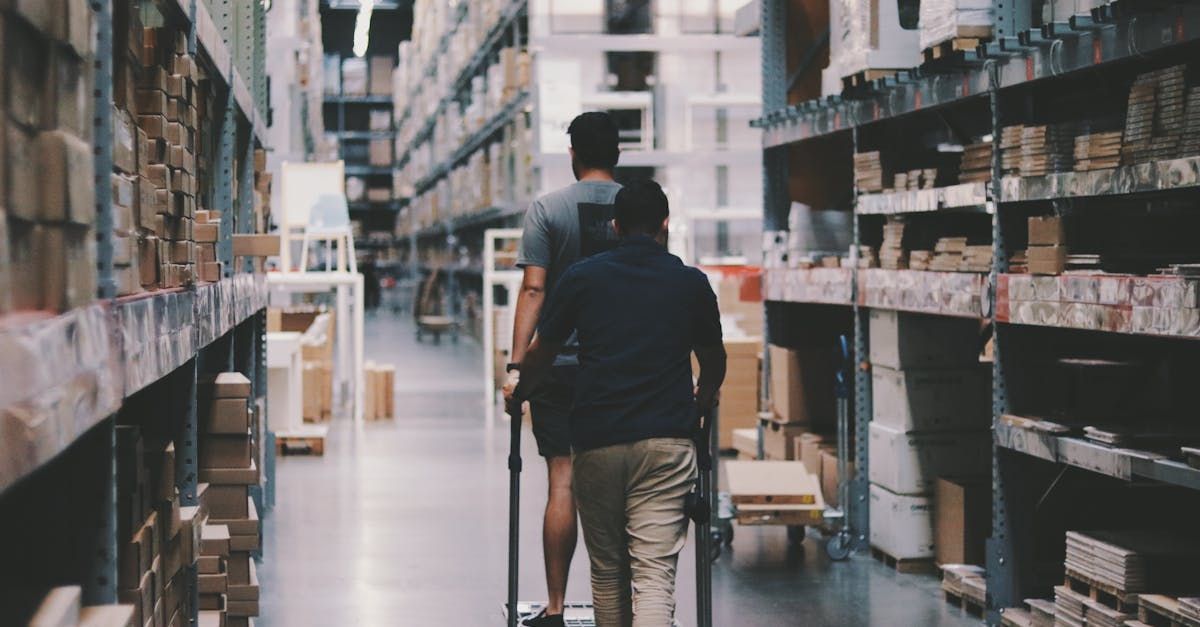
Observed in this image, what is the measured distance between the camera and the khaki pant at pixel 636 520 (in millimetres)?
4086

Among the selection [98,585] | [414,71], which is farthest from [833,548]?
[414,71]

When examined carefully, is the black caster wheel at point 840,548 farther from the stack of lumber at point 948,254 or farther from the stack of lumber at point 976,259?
the stack of lumber at point 976,259

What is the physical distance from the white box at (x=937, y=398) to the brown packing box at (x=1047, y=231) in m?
1.50

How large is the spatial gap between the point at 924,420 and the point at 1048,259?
168 cm

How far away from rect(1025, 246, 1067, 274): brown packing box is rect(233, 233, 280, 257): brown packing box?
272cm

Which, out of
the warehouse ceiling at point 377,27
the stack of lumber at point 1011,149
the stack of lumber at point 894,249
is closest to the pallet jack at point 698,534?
the stack of lumber at point 1011,149

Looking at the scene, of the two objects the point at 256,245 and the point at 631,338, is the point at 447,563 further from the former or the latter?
the point at 631,338

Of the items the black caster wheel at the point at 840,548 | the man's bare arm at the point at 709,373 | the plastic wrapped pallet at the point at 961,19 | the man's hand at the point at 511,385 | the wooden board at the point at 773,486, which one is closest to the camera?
the man's bare arm at the point at 709,373

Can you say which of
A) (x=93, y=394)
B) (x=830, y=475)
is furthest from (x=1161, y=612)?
(x=93, y=394)

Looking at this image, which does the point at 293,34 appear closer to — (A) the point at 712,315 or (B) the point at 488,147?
(B) the point at 488,147

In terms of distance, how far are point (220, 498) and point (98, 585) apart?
2675mm

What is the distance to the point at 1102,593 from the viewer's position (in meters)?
5.08

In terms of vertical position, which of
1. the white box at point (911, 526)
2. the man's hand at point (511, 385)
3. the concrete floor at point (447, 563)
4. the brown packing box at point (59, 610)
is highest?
the man's hand at point (511, 385)

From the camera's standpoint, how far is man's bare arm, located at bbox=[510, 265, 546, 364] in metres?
5.17
